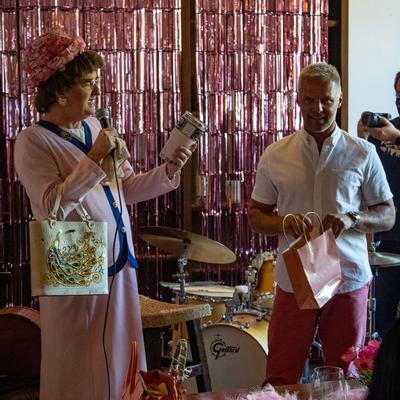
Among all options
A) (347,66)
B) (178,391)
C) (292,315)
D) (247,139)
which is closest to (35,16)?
(247,139)

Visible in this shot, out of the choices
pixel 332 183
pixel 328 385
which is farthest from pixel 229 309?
pixel 328 385

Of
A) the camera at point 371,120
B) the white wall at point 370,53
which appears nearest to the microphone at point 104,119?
the camera at point 371,120

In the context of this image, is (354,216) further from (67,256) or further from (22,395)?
(22,395)

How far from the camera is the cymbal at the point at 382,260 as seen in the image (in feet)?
12.4

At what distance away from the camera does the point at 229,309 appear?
13.3 ft

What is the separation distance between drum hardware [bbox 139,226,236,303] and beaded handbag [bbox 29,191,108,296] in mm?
1407

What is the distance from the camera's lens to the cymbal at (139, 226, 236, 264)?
147 inches

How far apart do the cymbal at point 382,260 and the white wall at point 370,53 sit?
1006mm

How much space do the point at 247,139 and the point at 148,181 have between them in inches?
80.3

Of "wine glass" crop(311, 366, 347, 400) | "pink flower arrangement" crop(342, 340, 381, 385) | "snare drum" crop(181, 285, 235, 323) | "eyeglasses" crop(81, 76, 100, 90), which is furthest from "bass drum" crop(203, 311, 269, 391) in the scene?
"wine glass" crop(311, 366, 347, 400)

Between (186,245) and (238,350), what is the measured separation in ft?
1.84

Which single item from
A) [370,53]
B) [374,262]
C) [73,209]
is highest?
[370,53]

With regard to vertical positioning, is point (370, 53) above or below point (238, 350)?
above

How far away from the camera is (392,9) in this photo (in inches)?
184
